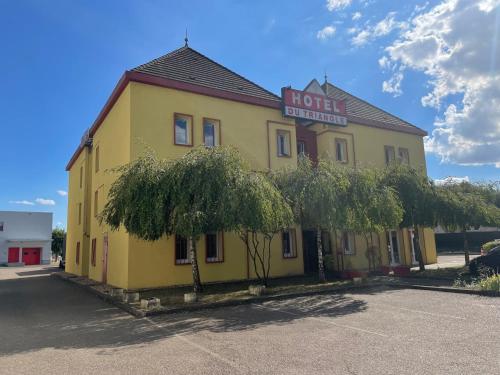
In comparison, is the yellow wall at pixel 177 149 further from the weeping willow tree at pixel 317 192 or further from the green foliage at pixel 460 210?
the green foliage at pixel 460 210

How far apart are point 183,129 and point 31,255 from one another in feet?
158

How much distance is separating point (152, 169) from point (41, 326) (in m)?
5.48

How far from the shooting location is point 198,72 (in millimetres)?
18875

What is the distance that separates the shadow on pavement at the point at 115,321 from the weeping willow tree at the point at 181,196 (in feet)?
8.94

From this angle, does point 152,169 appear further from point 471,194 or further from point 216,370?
point 471,194

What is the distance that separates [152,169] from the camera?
41.4 ft

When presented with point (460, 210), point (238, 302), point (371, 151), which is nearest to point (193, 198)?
point (238, 302)

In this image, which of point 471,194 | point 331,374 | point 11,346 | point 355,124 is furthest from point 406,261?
point 11,346

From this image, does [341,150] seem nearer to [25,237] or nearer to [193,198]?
[193,198]

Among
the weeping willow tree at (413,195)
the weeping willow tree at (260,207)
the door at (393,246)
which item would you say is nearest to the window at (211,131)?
the weeping willow tree at (260,207)

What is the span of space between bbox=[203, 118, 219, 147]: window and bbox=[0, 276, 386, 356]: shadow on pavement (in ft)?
27.4

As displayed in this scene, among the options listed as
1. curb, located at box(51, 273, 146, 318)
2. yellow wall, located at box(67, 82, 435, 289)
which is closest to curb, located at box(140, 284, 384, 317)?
curb, located at box(51, 273, 146, 318)

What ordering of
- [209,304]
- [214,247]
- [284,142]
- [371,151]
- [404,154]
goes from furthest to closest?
[404,154] < [371,151] < [284,142] < [214,247] < [209,304]

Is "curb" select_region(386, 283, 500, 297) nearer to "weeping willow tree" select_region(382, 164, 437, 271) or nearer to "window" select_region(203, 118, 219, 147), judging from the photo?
"weeping willow tree" select_region(382, 164, 437, 271)
